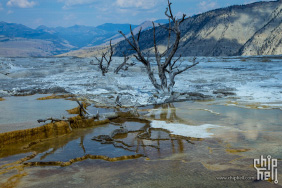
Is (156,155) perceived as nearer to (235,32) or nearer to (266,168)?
(266,168)

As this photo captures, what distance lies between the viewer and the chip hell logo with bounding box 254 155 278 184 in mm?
3209

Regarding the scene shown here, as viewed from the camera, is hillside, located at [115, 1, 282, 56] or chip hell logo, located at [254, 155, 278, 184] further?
hillside, located at [115, 1, 282, 56]

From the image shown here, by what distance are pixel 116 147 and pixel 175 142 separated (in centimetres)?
100

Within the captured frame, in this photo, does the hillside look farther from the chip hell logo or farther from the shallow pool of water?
the chip hell logo

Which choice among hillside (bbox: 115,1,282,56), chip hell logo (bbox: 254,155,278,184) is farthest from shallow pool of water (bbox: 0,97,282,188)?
hillside (bbox: 115,1,282,56)

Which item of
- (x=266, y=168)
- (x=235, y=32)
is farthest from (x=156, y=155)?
(x=235, y=32)

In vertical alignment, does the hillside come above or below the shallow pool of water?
above

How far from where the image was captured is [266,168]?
11.4ft

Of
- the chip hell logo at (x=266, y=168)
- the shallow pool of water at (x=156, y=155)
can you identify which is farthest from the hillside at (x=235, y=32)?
the chip hell logo at (x=266, y=168)

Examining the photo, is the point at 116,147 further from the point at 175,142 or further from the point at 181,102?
the point at 181,102

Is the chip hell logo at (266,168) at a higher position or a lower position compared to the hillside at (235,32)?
lower

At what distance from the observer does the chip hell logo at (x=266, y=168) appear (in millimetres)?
3209

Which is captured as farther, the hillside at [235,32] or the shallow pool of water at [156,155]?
the hillside at [235,32]

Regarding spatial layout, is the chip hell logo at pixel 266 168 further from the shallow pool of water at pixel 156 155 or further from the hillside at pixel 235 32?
the hillside at pixel 235 32
